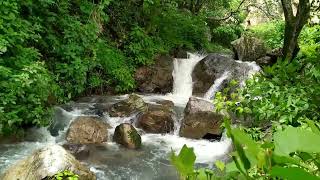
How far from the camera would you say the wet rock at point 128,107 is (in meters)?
9.34

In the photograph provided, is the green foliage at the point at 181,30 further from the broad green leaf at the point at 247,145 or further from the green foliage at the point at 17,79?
the broad green leaf at the point at 247,145

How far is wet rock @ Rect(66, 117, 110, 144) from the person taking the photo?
794 centimetres

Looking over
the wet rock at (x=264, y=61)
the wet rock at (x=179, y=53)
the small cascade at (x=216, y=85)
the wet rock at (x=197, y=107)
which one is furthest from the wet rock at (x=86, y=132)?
the wet rock at (x=264, y=61)

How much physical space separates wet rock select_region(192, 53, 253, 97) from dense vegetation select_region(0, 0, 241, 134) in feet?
4.48

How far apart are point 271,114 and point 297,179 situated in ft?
9.78

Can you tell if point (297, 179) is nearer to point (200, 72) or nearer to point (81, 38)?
point (81, 38)

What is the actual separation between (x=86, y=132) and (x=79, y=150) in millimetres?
677

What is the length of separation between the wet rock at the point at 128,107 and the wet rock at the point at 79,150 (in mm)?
1821

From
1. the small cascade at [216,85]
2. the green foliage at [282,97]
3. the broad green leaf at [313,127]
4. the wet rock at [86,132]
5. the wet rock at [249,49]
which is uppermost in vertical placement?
the wet rock at [249,49]

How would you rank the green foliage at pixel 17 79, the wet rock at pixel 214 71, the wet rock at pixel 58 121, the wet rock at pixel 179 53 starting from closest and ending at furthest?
the green foliage at pixel 17 79 → the wet rock at pixel 58 121 → the wet rock at pixel 214 71 → the wet rock at pixel 179 53

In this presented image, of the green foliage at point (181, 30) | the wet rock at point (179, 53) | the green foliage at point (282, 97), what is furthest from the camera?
the green foliage at point (181, 30)

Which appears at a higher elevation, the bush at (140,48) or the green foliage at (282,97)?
the bush at (140,48)

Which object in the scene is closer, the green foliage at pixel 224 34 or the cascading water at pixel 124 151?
the cascading water at pixel 124 151

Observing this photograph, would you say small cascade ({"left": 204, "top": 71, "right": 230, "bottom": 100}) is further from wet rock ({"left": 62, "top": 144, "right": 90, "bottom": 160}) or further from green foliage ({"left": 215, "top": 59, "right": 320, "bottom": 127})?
green foliage ({"left": 215, "top": 59, "right": 320, "bottom": 127})
